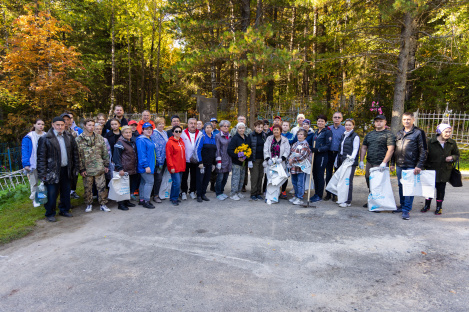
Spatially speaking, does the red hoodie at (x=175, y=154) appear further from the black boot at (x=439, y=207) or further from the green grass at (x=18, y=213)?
the black boot at (x=439, y=207)

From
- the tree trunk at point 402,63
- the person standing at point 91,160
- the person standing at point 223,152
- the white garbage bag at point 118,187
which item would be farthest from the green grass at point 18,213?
the tree trunk at point 402,63

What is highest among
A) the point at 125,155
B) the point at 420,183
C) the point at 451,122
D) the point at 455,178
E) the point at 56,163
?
the point at 451,122

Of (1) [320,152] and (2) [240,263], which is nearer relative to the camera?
(2) [240,263]

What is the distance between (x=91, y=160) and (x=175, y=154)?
1.74 meters

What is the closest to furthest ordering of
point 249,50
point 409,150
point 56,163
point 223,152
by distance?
point 56,163 → point 409,150 → point 223,152 → point 249,50

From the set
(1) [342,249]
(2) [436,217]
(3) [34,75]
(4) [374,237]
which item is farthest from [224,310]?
(3) [34,75]

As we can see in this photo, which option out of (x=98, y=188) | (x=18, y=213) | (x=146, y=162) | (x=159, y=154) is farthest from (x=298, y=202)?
(x=18, y=213)

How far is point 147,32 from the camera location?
25.8 meters

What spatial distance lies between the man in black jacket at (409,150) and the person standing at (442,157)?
375mm

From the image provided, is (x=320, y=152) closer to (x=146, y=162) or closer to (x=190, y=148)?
(x=190, y=148)

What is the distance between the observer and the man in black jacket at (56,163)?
5148 mm

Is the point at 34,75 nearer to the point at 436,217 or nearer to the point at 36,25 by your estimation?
the point at 36,25

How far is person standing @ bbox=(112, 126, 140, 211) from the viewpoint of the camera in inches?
228

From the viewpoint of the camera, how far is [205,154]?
6.72m
